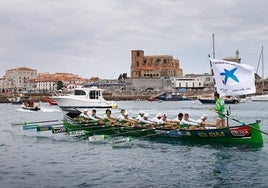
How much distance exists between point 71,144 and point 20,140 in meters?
5.78

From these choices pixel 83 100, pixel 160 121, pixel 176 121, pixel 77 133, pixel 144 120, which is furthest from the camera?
pixel 83 100

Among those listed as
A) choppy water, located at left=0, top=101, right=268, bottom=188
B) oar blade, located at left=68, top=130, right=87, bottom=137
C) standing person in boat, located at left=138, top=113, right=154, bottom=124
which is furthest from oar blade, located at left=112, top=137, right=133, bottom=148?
oar blade, located at left=68, top=130, right=87, bottom=137

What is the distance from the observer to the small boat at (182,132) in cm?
2336

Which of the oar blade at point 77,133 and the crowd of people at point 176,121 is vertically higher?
the crowd of people at point 176,121

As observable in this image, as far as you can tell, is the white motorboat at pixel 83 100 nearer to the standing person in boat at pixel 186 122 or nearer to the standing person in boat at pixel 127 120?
the standing person in boat at pixel 127 120

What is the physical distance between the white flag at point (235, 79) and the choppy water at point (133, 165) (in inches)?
140

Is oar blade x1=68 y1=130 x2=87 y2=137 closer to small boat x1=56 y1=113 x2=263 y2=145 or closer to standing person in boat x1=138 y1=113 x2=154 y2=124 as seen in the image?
small boat x1=56 y1=113 x2=263 y2=145

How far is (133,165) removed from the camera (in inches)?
797

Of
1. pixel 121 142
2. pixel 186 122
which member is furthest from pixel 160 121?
pixel 121 142

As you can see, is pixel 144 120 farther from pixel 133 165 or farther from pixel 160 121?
pixel 133 165

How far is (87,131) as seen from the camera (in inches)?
1239

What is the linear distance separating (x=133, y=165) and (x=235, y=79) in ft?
21.9

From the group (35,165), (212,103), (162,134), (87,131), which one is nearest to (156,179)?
(35,165)

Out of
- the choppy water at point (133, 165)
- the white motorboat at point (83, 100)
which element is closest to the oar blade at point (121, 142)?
the choppy water at point (133, 165)
